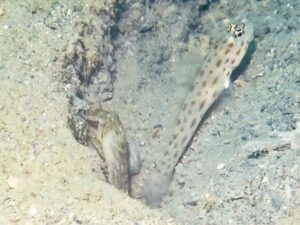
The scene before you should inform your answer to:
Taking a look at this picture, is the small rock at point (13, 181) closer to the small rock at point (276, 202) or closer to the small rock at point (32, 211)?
the small rock at point (32, 211)

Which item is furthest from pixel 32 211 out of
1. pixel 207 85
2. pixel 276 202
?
pixel 207 85

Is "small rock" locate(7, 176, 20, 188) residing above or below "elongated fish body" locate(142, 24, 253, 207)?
above

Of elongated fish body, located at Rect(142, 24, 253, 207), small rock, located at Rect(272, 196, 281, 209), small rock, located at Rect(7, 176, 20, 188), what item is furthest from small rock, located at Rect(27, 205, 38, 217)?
elongated fish body, located at Rect(142, 24, 253, 207)

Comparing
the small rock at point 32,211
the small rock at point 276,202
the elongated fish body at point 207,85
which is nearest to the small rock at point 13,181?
the small rock at point 32,211

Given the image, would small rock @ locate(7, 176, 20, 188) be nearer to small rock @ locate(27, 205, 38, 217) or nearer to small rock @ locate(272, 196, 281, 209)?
small rock @ locate(27, 205, 38, 217)

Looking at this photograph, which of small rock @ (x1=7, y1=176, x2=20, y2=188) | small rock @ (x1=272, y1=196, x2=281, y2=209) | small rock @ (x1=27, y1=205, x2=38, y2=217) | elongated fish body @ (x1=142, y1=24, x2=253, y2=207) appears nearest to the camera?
small rock @ (x1=27, y1=205, x2=38, y2=217)

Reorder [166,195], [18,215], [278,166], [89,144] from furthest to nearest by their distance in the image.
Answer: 1. [166,195]
2. [89,144]
3. [278,166]
4. [18,215]

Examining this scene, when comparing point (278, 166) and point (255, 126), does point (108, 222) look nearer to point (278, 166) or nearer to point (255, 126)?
point (278, 166)

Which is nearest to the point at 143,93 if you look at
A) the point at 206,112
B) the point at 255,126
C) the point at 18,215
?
the point at 206,112
